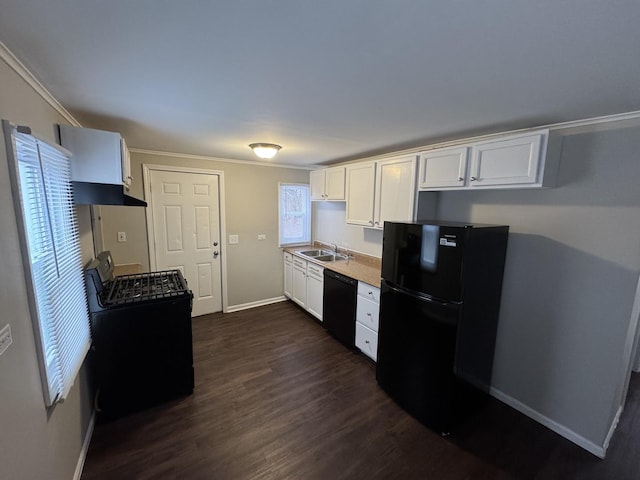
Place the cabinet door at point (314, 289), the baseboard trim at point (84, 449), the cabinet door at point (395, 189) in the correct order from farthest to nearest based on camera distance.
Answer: the cabinet door at point (314, 289)
the cabinet door at point (395, 189)
the baseboard trim at point (84, 449)

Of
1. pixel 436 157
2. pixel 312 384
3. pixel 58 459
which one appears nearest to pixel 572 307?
pixel 436 157

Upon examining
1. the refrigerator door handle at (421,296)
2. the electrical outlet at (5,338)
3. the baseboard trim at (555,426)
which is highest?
the electrical outlet at (5,338)

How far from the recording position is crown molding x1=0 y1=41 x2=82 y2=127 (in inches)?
45.6

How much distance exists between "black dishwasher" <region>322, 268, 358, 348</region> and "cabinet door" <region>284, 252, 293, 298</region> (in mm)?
1003

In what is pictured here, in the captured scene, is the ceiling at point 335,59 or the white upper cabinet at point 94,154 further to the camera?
the white upper cabinet at point 94,154

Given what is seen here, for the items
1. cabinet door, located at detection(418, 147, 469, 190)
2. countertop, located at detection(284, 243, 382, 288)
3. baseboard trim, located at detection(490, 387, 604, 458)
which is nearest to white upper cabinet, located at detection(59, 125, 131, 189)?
countertop, located at detection(284, 243, 382, 288)

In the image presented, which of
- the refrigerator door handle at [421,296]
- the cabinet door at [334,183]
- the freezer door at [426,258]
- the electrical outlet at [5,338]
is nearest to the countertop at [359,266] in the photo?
the refrigerator door handle at [421,296]

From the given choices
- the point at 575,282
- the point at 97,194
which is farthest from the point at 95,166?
the point at 575,282

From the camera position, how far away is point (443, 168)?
8.04 ft

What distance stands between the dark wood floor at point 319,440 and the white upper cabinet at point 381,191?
173cm

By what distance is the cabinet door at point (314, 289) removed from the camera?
3.67 metres

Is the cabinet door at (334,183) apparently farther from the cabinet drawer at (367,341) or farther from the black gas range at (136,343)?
the black gas range at (136,343)

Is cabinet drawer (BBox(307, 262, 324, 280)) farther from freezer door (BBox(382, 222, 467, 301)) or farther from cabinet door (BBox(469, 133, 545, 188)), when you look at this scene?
cabinet door (BBox(469, 133, 545, 188))

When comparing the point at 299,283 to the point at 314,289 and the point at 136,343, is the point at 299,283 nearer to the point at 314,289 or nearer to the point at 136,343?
the point at 314,289
